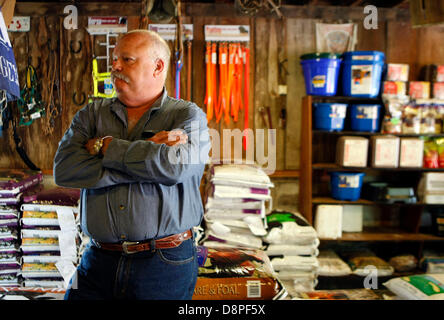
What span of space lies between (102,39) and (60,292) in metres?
2.52

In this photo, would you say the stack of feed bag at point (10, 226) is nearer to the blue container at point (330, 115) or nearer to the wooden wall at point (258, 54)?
the wooden wall at point (258, 54)

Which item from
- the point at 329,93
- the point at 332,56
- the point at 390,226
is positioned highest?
the point at 332,56

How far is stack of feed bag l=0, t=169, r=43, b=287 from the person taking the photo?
10.5 ft

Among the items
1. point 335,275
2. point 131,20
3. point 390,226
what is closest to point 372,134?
point 390,226

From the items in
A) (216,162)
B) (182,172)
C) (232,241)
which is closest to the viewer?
(182,172)

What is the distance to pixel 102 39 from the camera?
3.85 meters

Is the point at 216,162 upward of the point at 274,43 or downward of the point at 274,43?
downward

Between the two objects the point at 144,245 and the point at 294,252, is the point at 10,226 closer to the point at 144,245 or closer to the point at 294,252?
the point at 144,245

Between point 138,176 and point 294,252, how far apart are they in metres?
2.28

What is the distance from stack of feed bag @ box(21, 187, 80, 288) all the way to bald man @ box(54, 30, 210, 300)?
1.62m

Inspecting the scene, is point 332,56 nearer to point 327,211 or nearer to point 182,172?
point 327,211

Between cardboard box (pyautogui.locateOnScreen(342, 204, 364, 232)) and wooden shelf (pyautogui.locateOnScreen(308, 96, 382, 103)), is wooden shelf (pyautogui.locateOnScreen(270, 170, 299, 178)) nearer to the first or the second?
cardboard box (pyautogui.locateOnScreen(342, 204, 364, 232))

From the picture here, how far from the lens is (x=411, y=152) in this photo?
12.2ft

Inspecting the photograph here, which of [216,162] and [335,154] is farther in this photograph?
[335,154]
